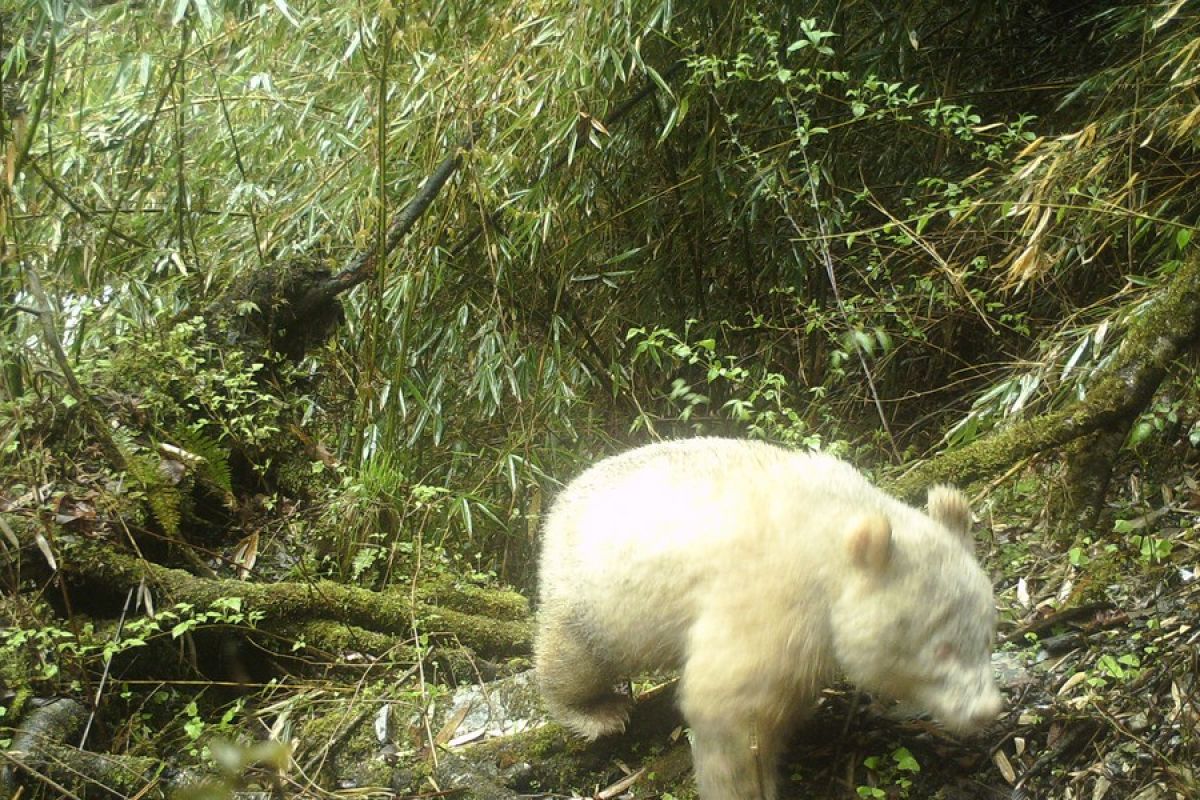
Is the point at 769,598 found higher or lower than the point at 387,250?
lower

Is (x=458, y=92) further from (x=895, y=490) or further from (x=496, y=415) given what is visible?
(x=895, y=490)

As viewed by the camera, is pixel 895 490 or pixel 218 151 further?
pixel 218 151

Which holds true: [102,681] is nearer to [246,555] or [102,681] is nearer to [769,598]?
[246,555]

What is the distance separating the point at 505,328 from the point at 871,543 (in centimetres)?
299

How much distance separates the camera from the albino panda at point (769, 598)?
115 inches

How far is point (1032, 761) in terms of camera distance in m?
3.00

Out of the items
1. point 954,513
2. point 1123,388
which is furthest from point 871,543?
point 1123,388

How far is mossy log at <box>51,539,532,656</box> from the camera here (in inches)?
158

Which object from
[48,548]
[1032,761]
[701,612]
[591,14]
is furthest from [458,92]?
[1032,761]

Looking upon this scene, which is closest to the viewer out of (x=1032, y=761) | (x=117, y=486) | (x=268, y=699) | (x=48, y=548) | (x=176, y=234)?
(x=1032, y=761)

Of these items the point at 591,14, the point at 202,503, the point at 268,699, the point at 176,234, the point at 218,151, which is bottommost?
the point at 268,699

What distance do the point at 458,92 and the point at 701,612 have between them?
3.10 metres

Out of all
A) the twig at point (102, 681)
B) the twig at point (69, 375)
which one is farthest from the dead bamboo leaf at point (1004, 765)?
the twig at point (69, 375)

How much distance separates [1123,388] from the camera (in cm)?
349
